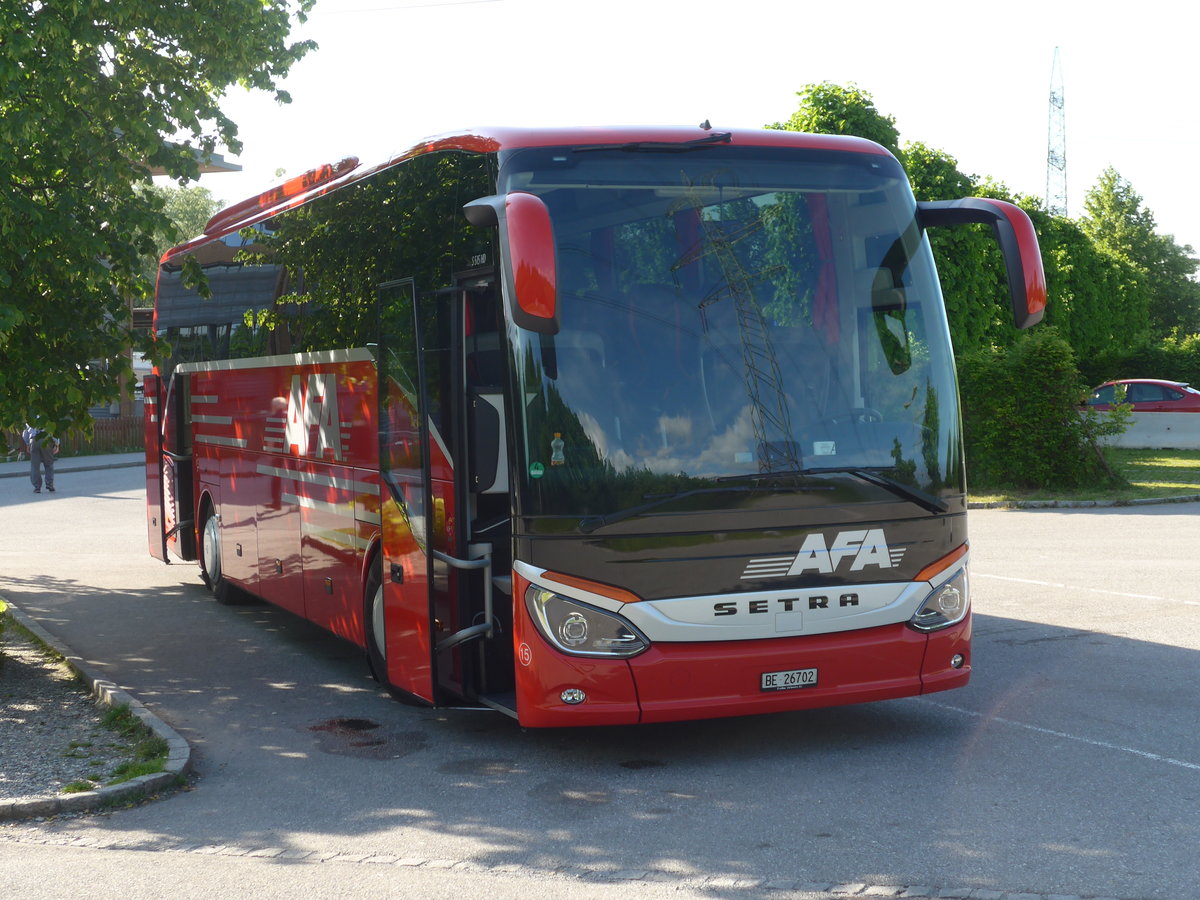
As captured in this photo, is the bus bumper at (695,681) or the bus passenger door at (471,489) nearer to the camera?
the bus bumper at (695,681)

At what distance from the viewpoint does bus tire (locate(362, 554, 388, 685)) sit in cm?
888

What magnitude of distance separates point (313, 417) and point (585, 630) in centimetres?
365

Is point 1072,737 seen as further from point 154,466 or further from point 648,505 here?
point 154,466

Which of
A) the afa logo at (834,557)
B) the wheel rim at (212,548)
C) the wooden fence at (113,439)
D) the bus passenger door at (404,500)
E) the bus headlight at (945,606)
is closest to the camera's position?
the afa logo at (834,557)

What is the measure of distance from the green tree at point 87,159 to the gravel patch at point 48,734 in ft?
5.81

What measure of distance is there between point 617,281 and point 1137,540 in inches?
471

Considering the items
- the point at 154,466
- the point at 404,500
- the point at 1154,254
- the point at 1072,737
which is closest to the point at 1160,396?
the point at 154,466

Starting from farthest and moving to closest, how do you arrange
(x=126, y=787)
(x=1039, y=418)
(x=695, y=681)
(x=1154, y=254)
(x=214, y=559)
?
(x=1154, y=254), (x=1039, y=418), (x=214, y=559), (x=695, y=681), (x=126, y=787)

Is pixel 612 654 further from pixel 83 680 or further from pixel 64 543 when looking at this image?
pixel 64 543

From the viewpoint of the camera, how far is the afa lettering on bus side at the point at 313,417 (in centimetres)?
941

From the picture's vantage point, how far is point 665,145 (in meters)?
7.32

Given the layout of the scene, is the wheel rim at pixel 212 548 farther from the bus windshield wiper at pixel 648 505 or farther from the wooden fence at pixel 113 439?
the wooden fence at pixel 113 439

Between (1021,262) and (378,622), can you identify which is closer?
(1021,262)

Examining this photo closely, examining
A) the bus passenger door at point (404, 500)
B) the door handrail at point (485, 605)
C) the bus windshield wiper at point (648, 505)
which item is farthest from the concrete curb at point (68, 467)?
the bus windshield wiper at point (648, 505)
